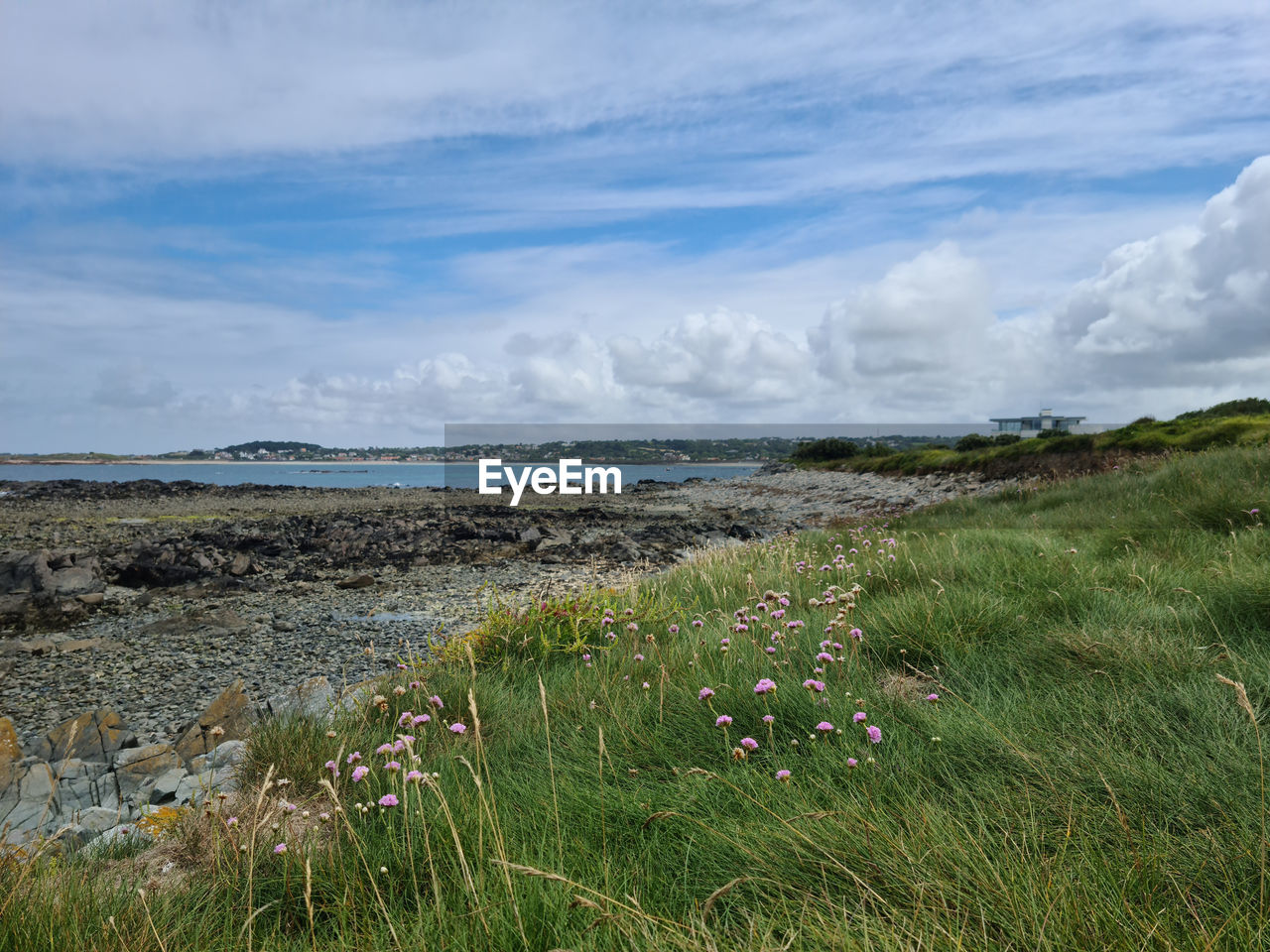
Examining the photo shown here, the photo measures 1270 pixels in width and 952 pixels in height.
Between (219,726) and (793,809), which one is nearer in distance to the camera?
(793,809)

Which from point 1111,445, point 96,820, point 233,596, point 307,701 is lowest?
point 233,596

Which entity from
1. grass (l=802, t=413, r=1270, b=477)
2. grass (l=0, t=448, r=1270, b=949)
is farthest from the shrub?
grass (l=0, t=448, r=1270, b=949)

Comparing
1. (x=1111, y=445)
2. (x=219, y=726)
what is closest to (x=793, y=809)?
(x=219, y=726)

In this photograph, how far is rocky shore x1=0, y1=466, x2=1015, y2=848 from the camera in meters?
7.11

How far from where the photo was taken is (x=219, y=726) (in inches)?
246

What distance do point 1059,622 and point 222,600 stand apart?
14.6 metres

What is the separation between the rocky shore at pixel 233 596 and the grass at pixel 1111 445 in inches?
90.5

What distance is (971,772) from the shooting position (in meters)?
2.78

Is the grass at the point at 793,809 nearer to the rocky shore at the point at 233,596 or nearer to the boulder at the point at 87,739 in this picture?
the rocky shore at the point at 233,596

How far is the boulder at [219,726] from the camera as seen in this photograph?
19.7 ft

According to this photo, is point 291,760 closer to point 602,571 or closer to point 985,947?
point 985,947

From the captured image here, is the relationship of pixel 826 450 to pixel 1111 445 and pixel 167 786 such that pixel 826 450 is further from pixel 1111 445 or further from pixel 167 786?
pixel 167 786

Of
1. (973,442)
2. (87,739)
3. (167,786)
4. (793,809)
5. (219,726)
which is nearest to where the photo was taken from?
(793,809)

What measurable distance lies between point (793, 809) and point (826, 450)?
70900 mm
